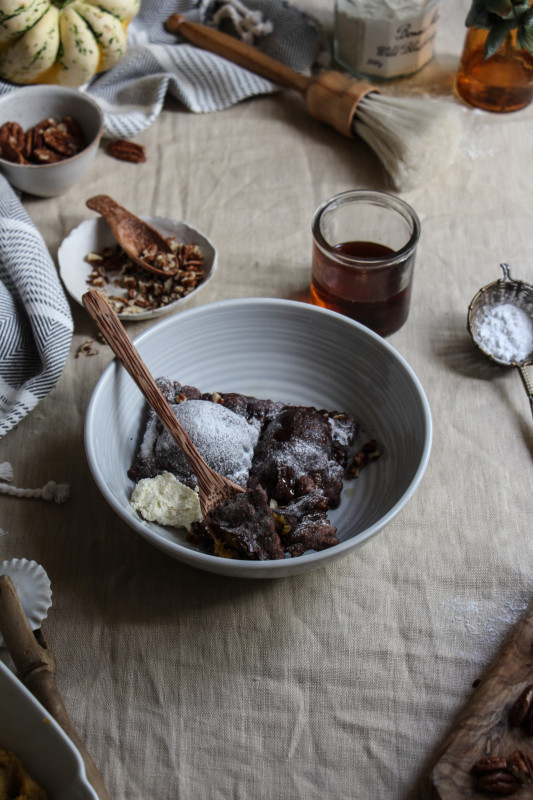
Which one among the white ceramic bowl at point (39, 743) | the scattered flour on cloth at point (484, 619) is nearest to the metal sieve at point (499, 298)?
the scattered flour on cloth at point (484, 619)

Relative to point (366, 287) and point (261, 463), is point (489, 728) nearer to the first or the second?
point (261, 463)

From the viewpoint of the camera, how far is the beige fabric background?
0.90 m

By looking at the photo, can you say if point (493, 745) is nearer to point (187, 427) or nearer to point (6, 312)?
point (187, 427)

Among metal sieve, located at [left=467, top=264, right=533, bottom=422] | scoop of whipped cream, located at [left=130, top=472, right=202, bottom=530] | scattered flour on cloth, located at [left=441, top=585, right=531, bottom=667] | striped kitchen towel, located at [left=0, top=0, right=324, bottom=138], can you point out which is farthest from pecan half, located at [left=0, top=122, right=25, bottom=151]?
scattered flour on cloth, located at [left=441, top=585, right=531, bottom=667]

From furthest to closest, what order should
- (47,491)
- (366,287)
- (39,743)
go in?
(366,287), (47,491), (39,743)

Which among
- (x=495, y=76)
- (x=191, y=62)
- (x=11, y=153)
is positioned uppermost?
(x=495, y=76)

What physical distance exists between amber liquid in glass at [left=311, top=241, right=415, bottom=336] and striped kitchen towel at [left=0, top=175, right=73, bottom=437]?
0.44 metres

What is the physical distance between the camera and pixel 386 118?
4.94 ft

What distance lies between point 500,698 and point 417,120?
3.60ft

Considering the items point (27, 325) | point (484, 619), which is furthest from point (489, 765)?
point (27, 325)

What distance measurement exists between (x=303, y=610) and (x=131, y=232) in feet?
2.60

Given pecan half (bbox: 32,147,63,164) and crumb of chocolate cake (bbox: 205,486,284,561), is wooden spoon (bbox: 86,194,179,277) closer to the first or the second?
pecan half (bbox: 32,147,63,164)

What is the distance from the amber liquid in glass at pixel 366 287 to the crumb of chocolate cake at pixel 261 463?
20 cm

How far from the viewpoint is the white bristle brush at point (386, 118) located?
147 cm
